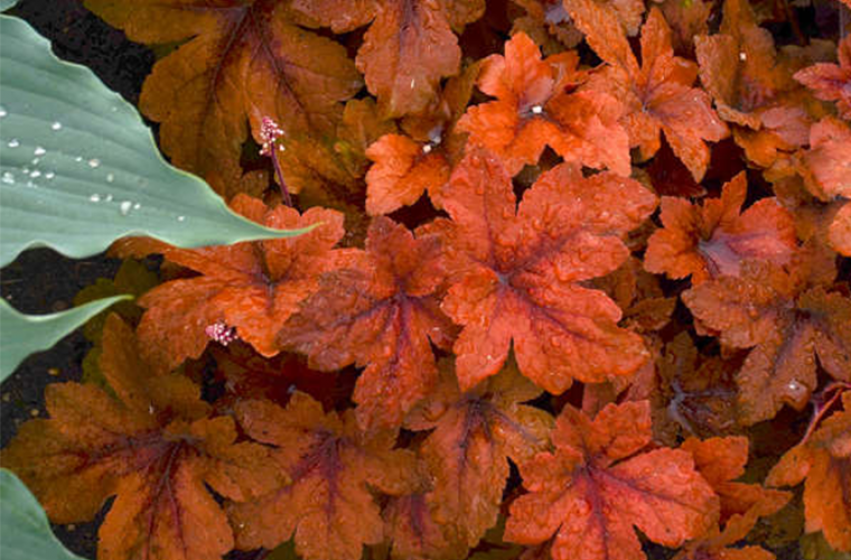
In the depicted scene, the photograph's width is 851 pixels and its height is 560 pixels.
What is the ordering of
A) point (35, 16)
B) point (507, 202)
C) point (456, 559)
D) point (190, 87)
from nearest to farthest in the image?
point (507, 202), point (456, 559), point (190, 87), point (35, 16)

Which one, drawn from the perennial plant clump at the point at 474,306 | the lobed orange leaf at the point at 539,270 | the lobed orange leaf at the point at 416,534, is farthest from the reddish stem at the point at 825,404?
the lobed orange leaf at the point at 416,534

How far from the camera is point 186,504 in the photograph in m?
1.14

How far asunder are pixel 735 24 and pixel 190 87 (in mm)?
849

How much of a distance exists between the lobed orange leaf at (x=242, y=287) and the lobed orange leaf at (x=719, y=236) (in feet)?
1.51

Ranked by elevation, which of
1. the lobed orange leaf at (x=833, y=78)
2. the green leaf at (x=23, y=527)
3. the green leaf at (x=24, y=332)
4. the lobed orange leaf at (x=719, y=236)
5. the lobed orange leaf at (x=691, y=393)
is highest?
the green leaf at (x=24, y=332)

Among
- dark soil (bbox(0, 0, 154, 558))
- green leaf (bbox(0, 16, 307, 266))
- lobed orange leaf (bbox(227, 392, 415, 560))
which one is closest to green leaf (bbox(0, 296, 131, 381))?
green leaf (bbox(0, 16, 307, 266))

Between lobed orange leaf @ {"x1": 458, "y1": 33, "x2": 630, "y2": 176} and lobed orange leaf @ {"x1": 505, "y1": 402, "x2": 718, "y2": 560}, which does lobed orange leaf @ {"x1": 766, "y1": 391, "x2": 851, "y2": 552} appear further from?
lobed orange leaf @ {"x1": 458, "y1": 33, "x2": 630, "y2": 176}

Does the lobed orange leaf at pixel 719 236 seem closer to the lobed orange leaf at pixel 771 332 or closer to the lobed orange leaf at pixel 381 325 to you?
the lobed orange leaf at pixel 771 332

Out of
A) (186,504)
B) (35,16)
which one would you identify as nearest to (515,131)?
(186,504)

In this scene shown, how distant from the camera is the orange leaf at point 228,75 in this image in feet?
4.35

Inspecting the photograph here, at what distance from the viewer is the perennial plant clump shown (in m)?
1.09

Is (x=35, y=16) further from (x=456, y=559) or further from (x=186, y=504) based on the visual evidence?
(x=456, y=559)

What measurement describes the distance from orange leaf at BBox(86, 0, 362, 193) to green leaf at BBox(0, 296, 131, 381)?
0.58 meters

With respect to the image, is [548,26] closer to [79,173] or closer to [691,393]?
[691,393]
